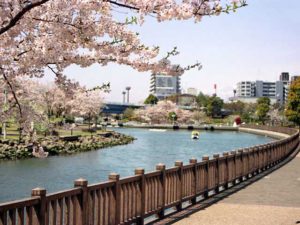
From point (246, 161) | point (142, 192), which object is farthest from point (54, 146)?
point (142, 192)

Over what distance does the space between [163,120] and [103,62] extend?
18185cm

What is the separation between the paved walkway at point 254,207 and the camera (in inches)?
479

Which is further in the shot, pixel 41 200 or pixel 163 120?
pixel 163 120

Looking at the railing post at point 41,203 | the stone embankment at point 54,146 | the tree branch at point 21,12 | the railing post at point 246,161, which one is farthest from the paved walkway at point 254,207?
→ the stone embankment at point 54,146

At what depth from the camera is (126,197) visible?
10539mm

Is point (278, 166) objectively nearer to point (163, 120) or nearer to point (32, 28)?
point (32, 28)

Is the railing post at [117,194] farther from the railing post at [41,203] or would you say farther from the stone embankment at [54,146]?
the stone embankment at [54,146]

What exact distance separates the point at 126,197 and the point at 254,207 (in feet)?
16.6

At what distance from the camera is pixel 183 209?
13.7 meters

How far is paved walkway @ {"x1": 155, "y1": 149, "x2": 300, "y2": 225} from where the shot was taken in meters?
12.2

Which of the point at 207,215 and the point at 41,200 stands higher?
the point at 41,200

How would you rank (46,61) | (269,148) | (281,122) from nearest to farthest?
(46,61)
(269,148)
(281,122)

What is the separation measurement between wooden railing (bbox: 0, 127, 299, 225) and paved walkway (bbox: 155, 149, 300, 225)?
0.50 m

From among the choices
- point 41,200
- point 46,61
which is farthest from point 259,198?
point 41,200
